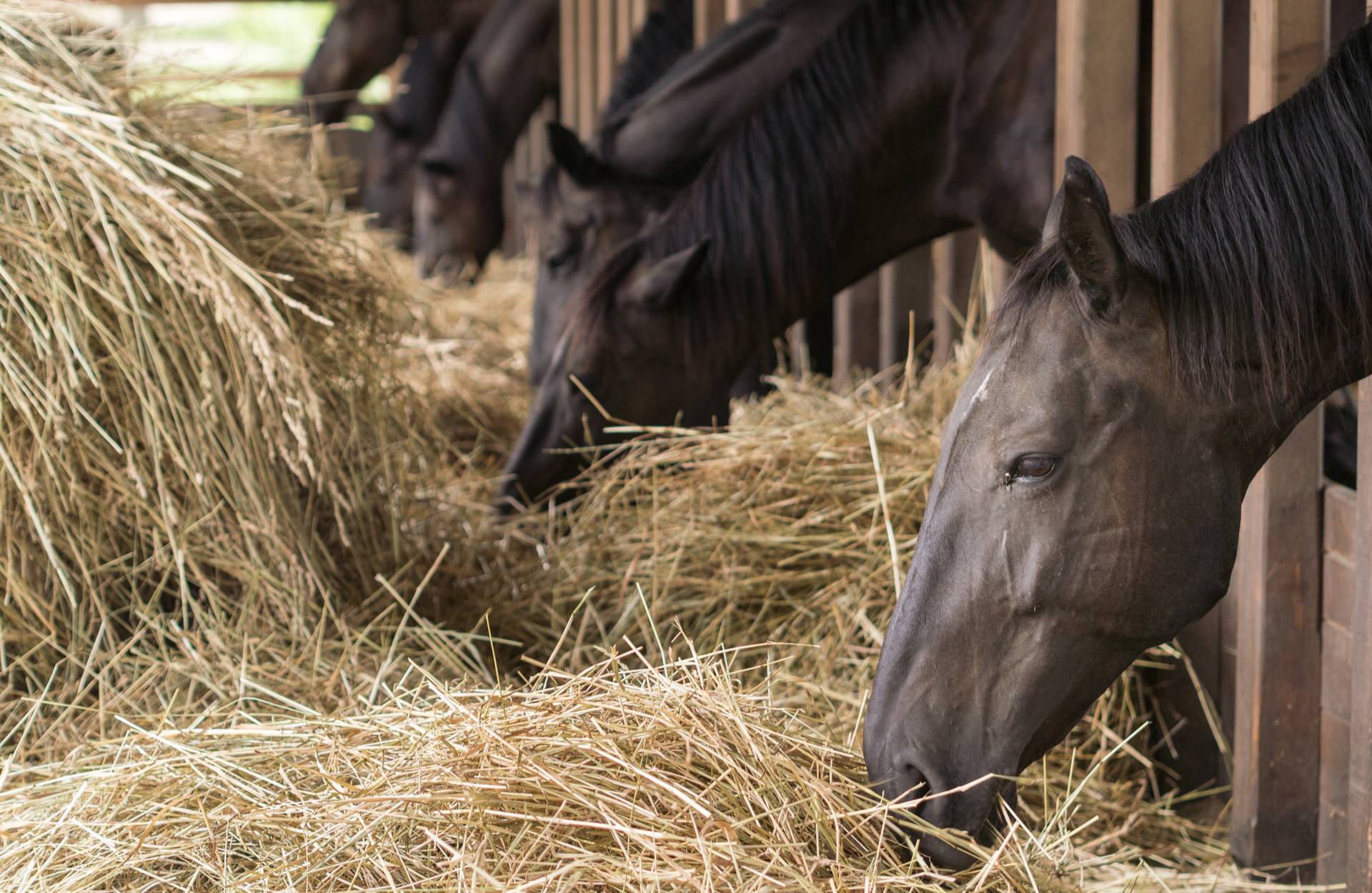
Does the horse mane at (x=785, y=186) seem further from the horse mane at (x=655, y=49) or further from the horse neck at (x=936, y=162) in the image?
the horse mane at (x=655, y=49)

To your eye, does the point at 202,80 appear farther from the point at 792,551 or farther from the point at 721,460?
the point at 792,551

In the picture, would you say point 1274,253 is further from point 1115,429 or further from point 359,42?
point 359,42

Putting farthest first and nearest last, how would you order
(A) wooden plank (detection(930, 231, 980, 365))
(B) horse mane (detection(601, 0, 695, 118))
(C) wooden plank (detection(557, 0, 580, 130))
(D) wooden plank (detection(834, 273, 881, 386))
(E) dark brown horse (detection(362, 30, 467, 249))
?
(E) dark brown horse (detection(362, 30, 467, 249)), (C) wooden plank (detection(557, 0, 580, 130)), (B) horse mane (detection(601, 0, 695, 118)), (D) wooden plank (detection(834, 273, 881, 386)), (A) wooden plank (detection(930, 231, 980, 365))

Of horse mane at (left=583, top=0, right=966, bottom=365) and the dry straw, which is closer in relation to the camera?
the dry straw

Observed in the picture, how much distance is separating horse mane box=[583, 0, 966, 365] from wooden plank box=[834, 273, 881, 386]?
0.99 meters

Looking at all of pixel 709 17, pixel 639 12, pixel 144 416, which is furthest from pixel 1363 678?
pixel 639 12

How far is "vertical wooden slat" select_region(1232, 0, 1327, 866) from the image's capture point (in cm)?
187

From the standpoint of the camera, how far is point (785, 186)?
2.59 meters

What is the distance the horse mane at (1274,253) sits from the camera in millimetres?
1258

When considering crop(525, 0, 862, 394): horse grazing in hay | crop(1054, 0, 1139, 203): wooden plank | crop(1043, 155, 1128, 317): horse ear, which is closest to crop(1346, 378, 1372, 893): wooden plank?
crop(1043, 155, 1128, 317): horse ear

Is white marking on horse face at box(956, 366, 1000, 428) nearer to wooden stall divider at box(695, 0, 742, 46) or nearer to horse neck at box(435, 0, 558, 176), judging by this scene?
wooden stall divider at box(695, 0, 742, 46)

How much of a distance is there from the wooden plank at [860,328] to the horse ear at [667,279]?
1103 millimetres

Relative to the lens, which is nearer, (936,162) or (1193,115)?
(1193,115)

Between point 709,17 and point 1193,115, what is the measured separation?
197cm
